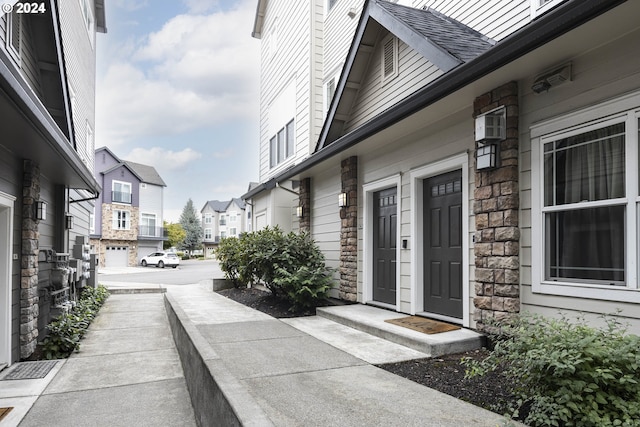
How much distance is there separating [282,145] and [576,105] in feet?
31.4

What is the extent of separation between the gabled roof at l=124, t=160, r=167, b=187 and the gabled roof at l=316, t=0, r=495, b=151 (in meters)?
28.9

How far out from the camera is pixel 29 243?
5.41 meters

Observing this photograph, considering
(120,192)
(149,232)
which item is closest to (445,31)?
(120,192)

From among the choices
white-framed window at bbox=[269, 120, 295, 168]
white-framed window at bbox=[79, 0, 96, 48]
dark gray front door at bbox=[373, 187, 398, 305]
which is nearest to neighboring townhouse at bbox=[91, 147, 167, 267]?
white-framed window at bbox=[79, 0, 96, 48]

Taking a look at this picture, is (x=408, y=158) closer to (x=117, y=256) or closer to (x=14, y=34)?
(x=14, y=34)

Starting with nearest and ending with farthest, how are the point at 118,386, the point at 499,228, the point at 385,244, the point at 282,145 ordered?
the point at 499,228, the point at 118,386, the point at 385,244, the point at 282,145

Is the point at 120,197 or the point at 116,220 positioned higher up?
the point at 120,197

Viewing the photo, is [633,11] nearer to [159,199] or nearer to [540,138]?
[540,138]

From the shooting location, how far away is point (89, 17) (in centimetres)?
1238

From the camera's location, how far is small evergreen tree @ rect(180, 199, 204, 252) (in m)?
54.0

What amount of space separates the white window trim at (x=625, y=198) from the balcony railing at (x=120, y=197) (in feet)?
103

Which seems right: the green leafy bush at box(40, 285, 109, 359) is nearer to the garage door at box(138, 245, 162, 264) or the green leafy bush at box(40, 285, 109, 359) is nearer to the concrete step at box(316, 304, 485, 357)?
the concrete step at box(316, 304, 485, 357)

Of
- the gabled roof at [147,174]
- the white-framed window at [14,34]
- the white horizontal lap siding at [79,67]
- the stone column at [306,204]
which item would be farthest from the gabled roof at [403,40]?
the gabled roof at [147,174]

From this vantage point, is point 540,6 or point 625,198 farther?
point 540,6
